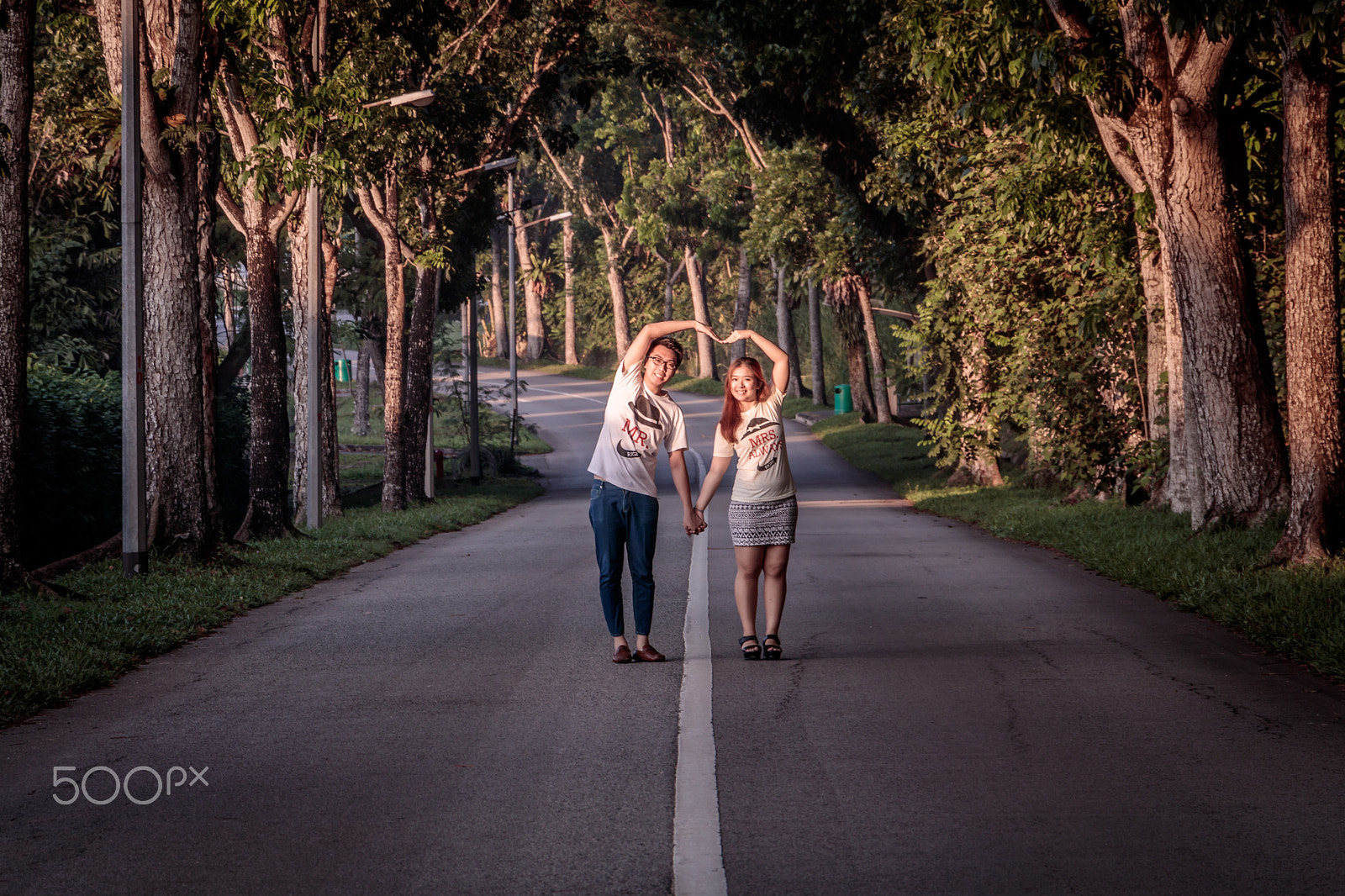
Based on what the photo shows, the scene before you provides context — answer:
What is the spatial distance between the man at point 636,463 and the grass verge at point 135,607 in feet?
10.2

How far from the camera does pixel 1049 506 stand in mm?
20234

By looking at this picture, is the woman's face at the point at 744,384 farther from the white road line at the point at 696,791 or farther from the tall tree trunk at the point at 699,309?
the tall tree trunk at the point at 699,309

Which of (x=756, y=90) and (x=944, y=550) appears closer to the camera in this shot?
(x=944, y=550)

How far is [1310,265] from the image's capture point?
12.3 metres

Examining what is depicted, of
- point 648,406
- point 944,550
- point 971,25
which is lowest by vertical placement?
point 944,550

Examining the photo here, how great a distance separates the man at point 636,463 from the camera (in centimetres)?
830

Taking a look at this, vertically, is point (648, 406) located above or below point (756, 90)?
below

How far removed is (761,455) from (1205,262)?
7182mm

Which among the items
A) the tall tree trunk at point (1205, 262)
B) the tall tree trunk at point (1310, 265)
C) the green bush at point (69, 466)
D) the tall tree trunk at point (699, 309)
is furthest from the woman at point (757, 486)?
the tall tree trunk at point (699, 309)

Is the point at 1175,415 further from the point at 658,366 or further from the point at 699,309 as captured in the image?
the point at 699,309

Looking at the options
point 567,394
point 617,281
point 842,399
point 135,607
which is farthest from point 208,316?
point 617,281

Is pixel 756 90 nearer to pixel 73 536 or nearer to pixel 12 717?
pixel 73 536

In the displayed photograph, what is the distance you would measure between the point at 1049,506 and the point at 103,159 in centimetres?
1324

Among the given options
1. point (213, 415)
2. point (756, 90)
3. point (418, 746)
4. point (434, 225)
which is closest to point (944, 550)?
point (213, 415)
